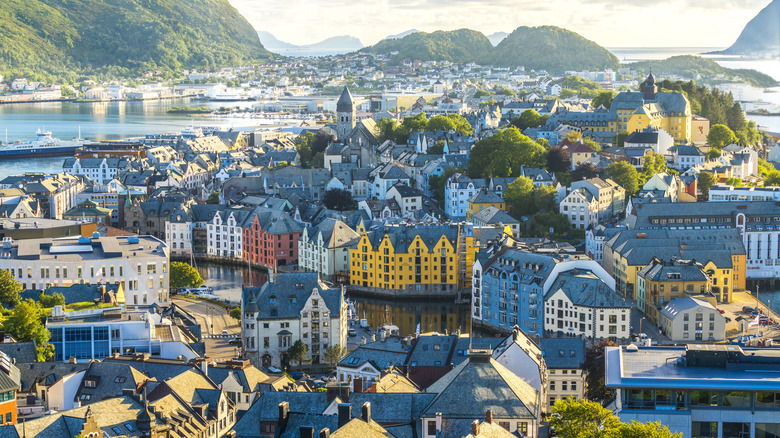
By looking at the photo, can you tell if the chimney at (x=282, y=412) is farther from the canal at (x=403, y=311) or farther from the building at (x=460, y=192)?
the building at (x=460, y=192)

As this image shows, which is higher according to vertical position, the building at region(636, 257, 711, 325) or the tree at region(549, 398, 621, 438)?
the tree at region(549, 398, 621, 438)

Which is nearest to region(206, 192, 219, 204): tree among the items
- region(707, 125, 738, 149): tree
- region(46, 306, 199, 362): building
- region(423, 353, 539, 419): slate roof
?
region(707, 125, 738, 149): tree

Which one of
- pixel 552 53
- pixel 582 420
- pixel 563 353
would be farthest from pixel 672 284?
pixel 552 53

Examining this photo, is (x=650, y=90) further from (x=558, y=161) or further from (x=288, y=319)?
(x=288, y=319)

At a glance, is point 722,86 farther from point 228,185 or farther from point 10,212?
point 10,212

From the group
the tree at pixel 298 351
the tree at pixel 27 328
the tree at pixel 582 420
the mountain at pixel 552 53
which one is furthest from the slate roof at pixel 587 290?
the mountain at pixel 552 53

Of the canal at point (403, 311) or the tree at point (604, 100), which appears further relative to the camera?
the tree at point (604, 100)

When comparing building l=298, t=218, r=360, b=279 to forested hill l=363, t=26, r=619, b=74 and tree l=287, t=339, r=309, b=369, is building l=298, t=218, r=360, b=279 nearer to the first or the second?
tree l=287, t=339, r=309, b=369

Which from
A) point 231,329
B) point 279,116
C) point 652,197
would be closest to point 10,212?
point 231,329
